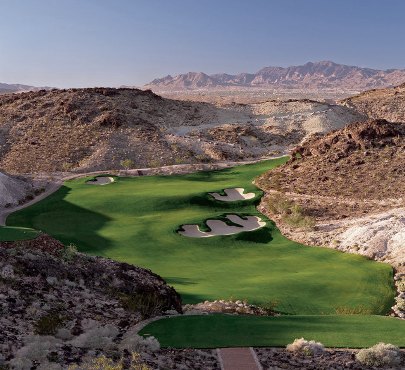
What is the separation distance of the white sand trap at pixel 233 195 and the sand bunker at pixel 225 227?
11.4 feet

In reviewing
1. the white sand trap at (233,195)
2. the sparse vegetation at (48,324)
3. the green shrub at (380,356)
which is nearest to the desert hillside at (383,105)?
the white sand trap at (233,195)

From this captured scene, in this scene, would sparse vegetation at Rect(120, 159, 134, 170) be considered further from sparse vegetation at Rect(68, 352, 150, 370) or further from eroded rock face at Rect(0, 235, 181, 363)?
sparse vegetation at Rect(68, 352, 150, 370)

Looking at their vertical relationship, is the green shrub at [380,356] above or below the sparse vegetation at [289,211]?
above

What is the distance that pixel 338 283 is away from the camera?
62.5ft

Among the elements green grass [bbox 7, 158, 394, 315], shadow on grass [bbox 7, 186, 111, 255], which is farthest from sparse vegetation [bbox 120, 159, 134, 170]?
shadow on grass [bbox 7, 186, 111, 255]

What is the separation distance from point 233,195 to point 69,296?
22.8 meters

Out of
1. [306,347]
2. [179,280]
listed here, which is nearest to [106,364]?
[306,347]

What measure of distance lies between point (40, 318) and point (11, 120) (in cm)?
6123

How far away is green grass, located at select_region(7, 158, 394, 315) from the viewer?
17875 millimetres

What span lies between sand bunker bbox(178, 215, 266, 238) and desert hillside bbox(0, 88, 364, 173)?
75.3 feet

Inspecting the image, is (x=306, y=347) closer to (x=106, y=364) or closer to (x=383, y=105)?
(x=106, y=364)

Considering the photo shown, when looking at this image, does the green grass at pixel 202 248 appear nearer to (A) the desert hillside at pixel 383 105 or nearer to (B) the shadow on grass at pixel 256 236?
(B) the shadow on grass at pixel 256 236

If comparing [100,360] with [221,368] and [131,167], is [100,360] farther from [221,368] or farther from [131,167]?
[131,167]

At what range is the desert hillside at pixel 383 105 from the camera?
82.6 meters
